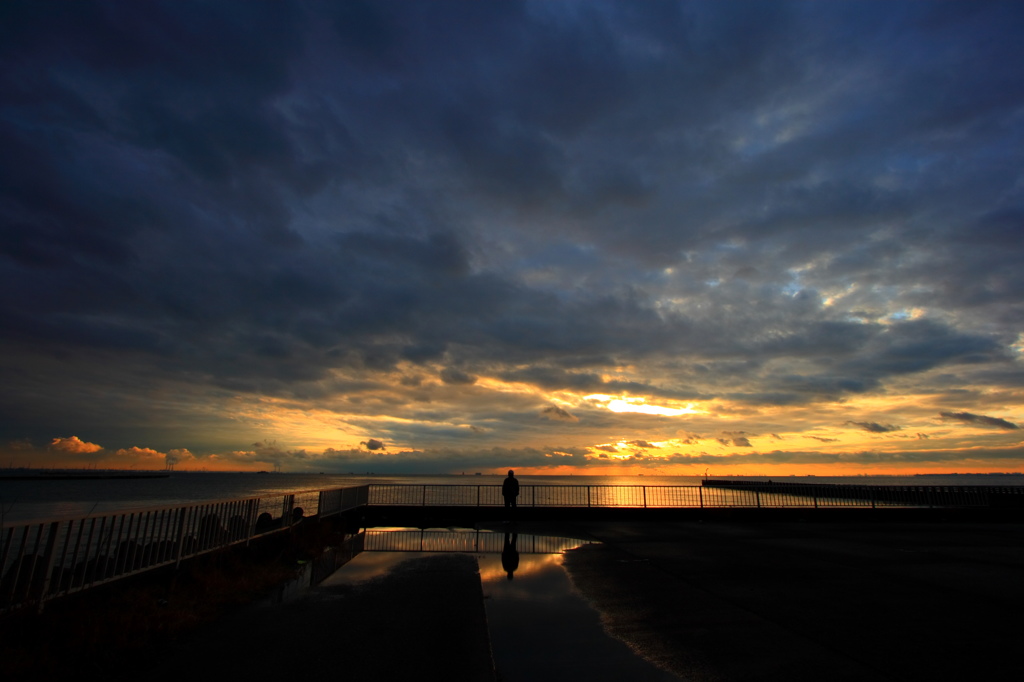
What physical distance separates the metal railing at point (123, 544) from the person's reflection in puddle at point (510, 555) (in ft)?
17.3

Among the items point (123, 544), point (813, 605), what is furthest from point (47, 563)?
point (813, 605)

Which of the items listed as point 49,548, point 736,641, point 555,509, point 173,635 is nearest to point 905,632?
Result: point 736,641

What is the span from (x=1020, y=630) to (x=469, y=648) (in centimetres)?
672

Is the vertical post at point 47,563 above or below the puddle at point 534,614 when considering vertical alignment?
above

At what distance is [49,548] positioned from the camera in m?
6.09

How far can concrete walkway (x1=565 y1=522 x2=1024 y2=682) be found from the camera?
561 centimetres

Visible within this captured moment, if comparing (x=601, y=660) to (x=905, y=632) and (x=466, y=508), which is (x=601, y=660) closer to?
(x=905, y=632)

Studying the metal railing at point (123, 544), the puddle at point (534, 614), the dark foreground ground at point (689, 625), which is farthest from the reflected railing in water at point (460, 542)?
the metal railing at point (123, 544)

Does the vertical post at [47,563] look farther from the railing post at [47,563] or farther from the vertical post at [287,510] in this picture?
the vertical post at [287,510]

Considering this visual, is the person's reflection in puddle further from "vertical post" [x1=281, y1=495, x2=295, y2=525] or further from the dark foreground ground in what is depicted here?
"vertical post" [x1=281, y1=495, x2=295, y2=525]

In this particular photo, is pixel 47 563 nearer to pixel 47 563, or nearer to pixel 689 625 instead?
pixel 47 563

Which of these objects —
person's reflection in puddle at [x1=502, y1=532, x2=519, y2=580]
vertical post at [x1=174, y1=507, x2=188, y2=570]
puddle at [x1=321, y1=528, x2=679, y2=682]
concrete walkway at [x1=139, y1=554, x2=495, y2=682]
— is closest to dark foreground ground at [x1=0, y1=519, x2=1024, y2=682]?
concrete walkway at [x1=139, y1=554, x2=495, y2=682]

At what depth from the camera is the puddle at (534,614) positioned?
5.46 m

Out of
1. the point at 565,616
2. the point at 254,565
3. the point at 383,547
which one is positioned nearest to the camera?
the point at 565,616
